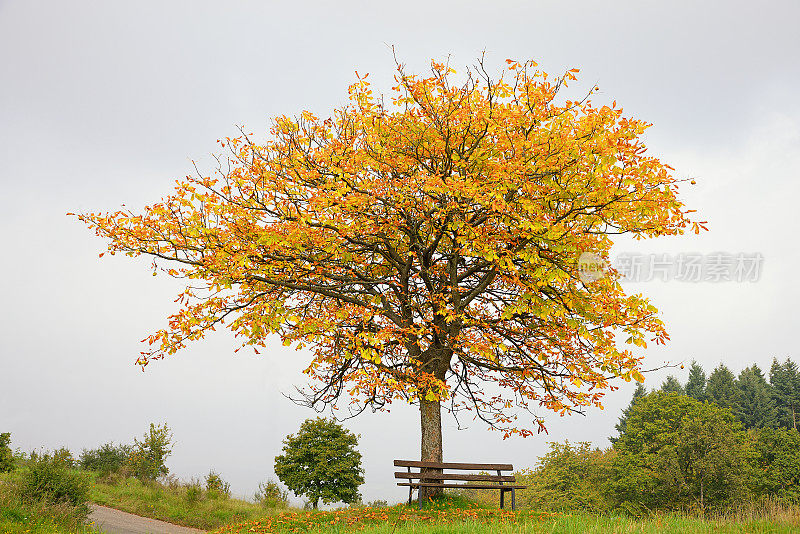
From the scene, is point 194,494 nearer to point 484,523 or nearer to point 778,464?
point 484,523

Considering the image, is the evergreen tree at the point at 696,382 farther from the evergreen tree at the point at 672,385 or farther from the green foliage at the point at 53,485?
the green foliage at the point at 53,485

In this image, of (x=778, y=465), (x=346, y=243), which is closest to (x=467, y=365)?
(x=346, y=243)

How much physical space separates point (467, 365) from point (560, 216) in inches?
216

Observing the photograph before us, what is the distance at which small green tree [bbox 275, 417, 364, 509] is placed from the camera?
68.2ft

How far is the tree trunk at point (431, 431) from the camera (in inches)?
535

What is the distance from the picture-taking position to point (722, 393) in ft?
231

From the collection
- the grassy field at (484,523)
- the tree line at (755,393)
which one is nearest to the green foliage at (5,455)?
the grassy field at (484,523)

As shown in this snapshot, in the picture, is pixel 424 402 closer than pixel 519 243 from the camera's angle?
No

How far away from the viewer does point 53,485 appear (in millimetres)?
14430

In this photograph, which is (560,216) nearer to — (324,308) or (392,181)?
(392,181)

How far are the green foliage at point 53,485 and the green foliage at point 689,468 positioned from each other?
1389 inches

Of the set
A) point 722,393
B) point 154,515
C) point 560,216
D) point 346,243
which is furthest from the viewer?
point 722,393

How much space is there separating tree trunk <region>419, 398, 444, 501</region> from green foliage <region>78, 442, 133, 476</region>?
17.8 meters

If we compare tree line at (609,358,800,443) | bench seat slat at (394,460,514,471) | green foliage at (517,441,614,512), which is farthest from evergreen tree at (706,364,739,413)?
bench seat slat at (394,460,514,471)
